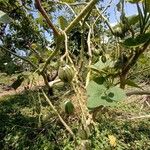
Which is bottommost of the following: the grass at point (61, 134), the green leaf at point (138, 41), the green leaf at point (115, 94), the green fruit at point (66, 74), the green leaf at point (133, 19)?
the grass at point (61, 134)

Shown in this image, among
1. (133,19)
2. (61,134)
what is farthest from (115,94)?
(61,134)

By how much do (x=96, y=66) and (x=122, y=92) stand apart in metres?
0.14

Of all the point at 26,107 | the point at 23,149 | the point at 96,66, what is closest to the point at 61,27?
the point at 96,66

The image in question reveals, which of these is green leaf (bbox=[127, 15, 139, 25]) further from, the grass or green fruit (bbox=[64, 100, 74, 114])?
the grass

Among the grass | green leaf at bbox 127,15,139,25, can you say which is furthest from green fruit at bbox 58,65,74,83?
the grass

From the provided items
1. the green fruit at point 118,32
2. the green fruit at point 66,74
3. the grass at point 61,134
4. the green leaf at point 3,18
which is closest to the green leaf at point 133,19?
the green fruit at point 118,32

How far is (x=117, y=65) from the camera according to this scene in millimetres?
563

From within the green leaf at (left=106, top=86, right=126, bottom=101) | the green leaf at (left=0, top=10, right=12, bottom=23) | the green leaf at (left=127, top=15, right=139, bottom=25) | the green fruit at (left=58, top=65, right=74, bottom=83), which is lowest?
the green leaf at (left=106, top=86, right=126, bottom=101)

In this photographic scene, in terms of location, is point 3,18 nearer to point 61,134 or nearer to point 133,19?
point 133,19

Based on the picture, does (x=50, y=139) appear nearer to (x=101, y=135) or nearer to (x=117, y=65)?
(x=101, y=135)

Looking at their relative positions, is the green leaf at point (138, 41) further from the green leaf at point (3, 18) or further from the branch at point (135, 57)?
the green leaf at point (3, 18)

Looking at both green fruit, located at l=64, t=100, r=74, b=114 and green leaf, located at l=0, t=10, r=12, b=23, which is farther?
green fruit, located at l=64, t=100, r=74, b=114

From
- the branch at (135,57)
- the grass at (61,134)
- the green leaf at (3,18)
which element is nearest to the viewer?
the green leaf at (3,18)

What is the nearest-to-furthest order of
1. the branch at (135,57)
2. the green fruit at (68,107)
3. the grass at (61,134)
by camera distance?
the branch at (135,57) → the green fruit at (68,107) → the grass at (61,134)
